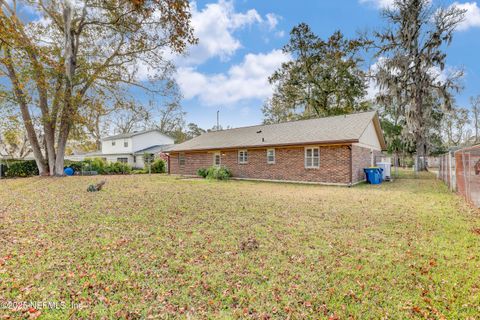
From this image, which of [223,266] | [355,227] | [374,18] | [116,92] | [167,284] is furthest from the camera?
[374,18]

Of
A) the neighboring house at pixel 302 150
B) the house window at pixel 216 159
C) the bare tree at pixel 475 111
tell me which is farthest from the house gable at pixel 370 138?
the bare tree at pixel 475 111

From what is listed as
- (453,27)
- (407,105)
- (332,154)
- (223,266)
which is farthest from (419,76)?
(223,266)

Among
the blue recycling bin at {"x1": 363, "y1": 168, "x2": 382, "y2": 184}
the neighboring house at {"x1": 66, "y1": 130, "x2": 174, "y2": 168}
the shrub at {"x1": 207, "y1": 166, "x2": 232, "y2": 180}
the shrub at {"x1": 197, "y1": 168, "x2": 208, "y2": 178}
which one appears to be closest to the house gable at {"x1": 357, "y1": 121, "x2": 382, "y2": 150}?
the blue recycling bin at {"x1": 363, "y1": 168, "x2": 382, "y2": 184}

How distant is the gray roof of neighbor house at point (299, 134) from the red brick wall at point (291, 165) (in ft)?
1.83

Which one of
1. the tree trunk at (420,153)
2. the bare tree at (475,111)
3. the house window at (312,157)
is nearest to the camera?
the house window at (312,157)

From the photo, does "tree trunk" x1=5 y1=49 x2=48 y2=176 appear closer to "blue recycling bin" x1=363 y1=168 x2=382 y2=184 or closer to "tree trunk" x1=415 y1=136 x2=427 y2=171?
"blue recycling bin" x1=363 y1=168 x2=382 y2=184

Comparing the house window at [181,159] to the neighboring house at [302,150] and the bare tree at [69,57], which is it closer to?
the neighboring house at [302,150]

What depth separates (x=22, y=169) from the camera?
19094 millimetres

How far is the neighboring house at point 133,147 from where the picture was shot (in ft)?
99.5

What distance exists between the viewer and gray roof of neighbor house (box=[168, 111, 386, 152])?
13.0 meters

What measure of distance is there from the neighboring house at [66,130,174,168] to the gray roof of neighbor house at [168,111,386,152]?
37.2ft

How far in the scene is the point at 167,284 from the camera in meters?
3.03

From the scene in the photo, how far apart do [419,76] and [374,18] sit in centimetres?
683

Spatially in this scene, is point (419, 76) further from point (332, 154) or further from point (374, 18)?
point (332, 154)
